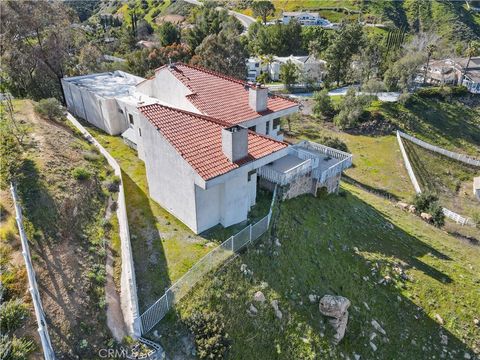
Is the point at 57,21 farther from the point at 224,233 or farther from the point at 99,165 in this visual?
the point at 224,233

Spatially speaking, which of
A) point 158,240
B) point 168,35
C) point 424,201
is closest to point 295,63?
point 168,35

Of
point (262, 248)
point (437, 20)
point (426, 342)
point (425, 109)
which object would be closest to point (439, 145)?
point (425, 109)

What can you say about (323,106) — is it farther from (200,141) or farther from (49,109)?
(49,109)

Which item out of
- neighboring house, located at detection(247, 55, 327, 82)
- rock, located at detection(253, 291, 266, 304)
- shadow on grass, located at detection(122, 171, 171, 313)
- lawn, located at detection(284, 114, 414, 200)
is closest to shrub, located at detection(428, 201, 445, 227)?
lawn, located at detection(284, 114, 414, 200)

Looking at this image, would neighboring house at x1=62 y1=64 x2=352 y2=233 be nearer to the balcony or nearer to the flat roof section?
the balcony

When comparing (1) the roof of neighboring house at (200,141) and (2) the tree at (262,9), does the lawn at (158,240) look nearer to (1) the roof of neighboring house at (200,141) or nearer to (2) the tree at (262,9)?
(1) the roof of neighboring house at (200,141)

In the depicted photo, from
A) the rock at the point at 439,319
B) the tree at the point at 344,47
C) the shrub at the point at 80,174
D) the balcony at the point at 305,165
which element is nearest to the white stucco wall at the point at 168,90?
the balcony at the point at 305,165
